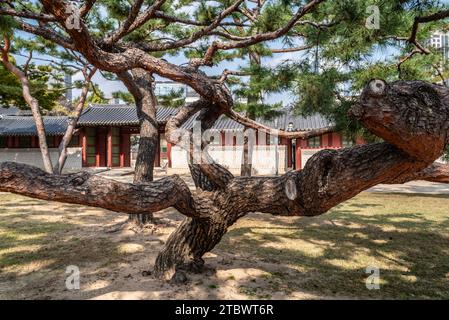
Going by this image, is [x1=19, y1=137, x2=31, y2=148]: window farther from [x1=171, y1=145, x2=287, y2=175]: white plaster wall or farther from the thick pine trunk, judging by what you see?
the thick pine trunk

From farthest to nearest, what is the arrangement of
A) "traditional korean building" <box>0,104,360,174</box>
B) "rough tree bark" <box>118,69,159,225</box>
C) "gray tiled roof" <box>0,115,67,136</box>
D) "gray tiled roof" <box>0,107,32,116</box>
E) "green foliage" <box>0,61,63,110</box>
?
"gray tiled roof" <box>0,107,32,116</box> < "gray tiled roof" <box>0,115,67,136</box> < "traditional korean building" <box>0,104,360,174</box> < "green foliage" <box>0,61,63,110</box> < "rough tree bark" <box>118,69,159,225</box>

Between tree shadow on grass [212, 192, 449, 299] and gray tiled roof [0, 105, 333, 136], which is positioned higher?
gray tiled roof [0, 105, 333, 136]

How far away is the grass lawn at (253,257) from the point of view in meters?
3.29

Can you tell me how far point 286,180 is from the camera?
3066 mm

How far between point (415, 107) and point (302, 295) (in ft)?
6.97

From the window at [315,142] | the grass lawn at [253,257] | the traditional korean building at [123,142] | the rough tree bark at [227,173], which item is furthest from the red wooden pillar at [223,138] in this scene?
the rough tree bark at [227,173]

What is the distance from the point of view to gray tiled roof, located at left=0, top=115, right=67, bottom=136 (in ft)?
66.0

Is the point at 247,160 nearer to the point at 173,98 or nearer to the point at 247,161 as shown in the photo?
the point at 247,161

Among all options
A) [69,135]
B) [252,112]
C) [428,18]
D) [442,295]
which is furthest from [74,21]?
[69,135]

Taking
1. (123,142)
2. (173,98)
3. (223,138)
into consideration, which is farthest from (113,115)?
(173,98)

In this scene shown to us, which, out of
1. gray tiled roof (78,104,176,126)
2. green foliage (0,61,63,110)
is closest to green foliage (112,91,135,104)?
green foliage (0,61,63,110)

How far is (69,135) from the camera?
10125 millimetres

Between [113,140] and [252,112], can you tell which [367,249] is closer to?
[252,112]

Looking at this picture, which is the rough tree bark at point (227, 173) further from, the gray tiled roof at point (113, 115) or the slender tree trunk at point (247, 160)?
the gray tiled roof at point (113, 115)
